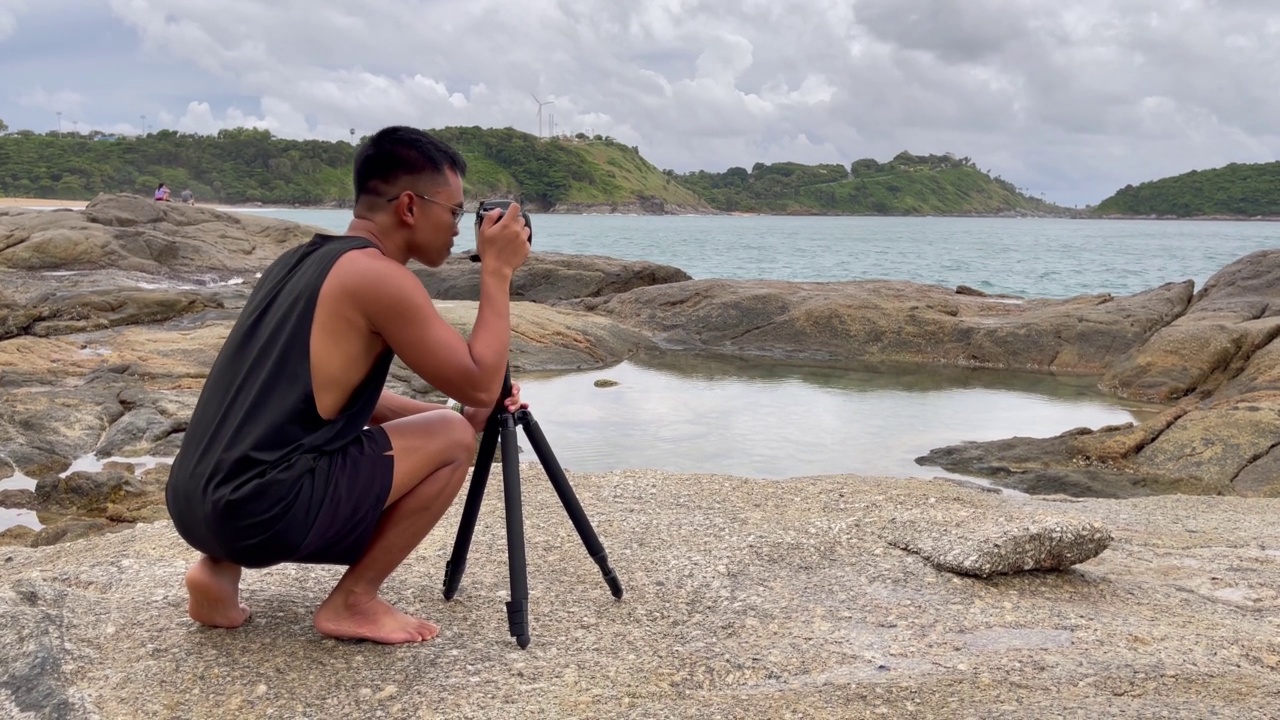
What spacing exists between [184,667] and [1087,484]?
22.1 ft

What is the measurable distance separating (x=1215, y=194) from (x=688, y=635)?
14578cm

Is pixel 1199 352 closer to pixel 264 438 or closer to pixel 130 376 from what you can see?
pixel 130 376

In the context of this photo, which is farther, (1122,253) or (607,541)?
(1122,253)

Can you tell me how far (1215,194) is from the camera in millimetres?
128500

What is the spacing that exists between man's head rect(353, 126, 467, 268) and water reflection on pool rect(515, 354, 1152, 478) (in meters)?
4.89

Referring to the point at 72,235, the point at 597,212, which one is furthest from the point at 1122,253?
the point at 597,212

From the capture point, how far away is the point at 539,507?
554 centimetres

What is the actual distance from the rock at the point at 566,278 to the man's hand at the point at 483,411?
54.6 feet

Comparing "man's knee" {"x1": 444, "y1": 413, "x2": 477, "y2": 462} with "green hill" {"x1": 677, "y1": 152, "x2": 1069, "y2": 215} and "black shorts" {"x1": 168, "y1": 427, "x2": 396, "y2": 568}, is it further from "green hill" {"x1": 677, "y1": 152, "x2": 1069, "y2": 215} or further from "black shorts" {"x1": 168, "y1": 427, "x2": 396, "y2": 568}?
"green hill" {"x1": 677, "y1": 152, "x2": 1069, "y2": 215}

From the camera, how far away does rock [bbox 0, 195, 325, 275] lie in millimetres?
21781

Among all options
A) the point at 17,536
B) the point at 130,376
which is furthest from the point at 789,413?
the point at 17,536

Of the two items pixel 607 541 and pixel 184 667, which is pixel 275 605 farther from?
pixel 607 541

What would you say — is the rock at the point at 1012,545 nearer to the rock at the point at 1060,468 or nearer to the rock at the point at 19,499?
the rock at the point at 1060,468

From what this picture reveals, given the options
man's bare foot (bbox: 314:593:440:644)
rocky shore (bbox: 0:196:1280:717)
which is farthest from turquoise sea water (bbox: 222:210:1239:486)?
man's bare foot (bbox: 314:593:440:644)
